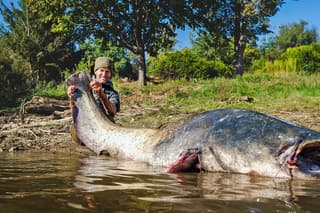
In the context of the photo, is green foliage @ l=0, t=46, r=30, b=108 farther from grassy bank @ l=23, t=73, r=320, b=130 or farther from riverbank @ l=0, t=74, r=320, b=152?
riverbank @ l=0, t=74, r=320, b=152

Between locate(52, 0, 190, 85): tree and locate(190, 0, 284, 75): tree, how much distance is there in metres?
2.68

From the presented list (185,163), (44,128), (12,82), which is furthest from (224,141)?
(12,82)

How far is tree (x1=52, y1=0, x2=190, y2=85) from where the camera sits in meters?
16.6

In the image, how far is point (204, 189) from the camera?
2463mm

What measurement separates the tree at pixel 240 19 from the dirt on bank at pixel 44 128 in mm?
12950

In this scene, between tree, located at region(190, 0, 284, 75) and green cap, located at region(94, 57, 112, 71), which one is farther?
tree, located at region(190, 0, 284, 75)

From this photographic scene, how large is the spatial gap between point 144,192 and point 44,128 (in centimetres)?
472

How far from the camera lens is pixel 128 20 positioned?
17.2 metres

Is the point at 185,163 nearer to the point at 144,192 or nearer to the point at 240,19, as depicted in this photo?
the point at 144,192

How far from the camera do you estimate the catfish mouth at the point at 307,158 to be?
2.79 meters

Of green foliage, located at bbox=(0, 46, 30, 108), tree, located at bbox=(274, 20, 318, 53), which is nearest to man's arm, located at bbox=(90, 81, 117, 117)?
green foliage, located at bbox=(0, 46, 30, 108)

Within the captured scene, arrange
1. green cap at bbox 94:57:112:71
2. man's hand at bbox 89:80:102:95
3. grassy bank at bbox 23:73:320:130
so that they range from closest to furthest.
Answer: man's hand at bbox 89:80:102:95 < green cap at bbox 94:57:112:71 < grassy bank at bbox 23:73:320:130

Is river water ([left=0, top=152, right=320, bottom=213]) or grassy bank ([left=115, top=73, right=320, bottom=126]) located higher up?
grassy bank ([left=115, top=73, right=320, bottom=126])

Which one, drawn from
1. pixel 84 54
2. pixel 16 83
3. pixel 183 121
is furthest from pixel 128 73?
pixel 183 121
